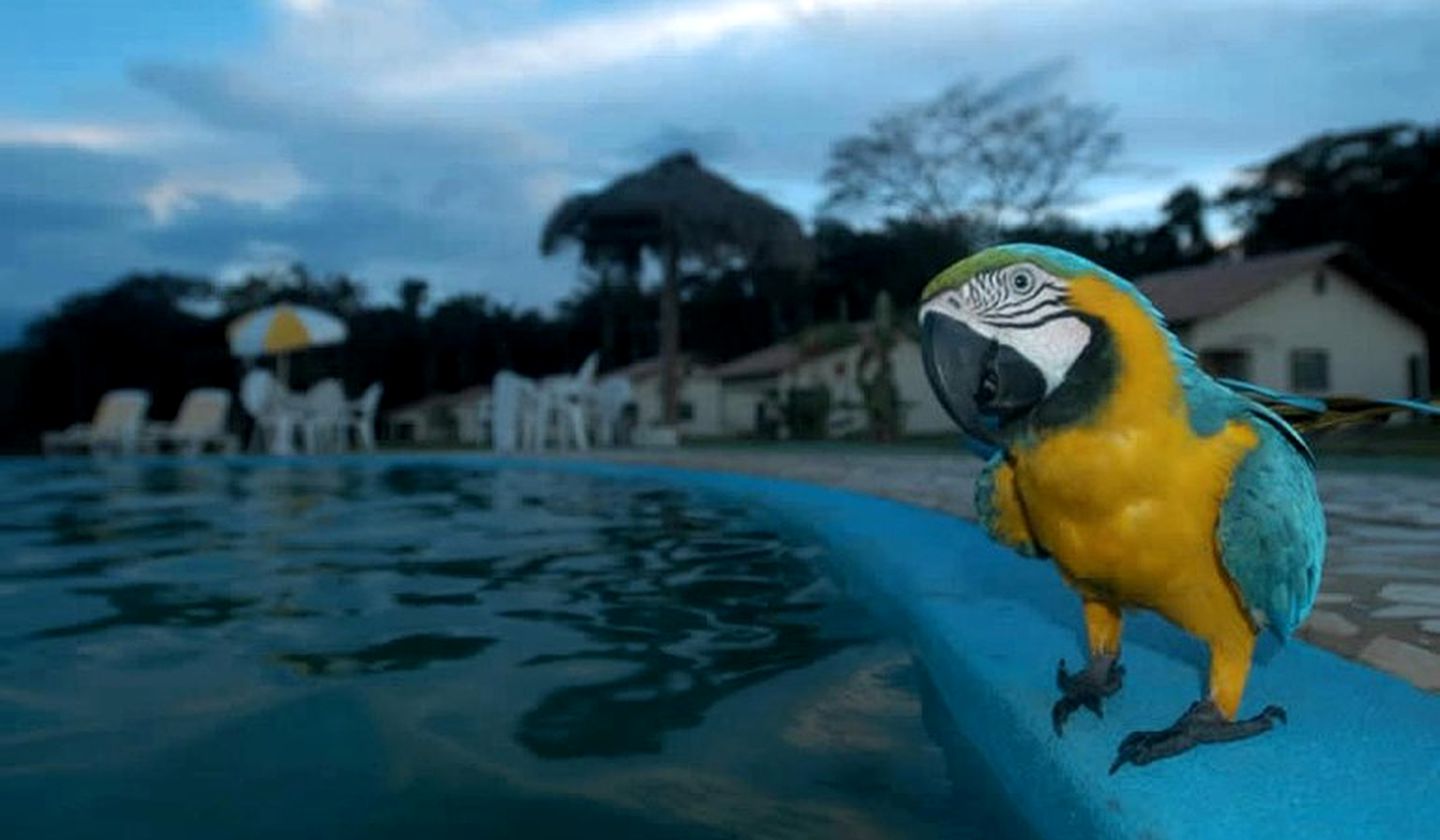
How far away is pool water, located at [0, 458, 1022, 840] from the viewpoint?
214 centimetres

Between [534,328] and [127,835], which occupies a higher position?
[534,328]

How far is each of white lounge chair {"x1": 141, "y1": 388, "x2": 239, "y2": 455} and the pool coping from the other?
16.7 metres

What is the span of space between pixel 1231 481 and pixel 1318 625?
1323 millimetres

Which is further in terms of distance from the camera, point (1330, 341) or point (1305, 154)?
point (1305, 154)

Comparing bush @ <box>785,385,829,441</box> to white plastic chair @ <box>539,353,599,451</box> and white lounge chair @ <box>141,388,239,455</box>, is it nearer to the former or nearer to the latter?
white plastic chair @ <box>539,353,599,451</box>

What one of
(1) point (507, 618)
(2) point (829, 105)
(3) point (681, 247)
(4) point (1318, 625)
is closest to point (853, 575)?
(1) point (507, 618)

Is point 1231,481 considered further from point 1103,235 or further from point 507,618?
point 1103,235

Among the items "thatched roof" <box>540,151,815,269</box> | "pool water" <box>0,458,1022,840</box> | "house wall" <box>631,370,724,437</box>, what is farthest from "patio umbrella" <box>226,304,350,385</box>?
"house wall" <box>631,370,724,437</box>

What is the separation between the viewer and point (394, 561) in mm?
5562

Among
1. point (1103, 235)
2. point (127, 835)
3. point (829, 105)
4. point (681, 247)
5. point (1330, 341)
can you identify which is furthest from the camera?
point (1103, 235)

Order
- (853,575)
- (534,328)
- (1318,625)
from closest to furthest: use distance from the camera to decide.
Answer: (1318,625), (853,575), (534,328)

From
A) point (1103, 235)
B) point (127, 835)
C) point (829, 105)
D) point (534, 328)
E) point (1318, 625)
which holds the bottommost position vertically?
point (127, 835)

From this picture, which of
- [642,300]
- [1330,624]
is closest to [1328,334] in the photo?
[642,300]

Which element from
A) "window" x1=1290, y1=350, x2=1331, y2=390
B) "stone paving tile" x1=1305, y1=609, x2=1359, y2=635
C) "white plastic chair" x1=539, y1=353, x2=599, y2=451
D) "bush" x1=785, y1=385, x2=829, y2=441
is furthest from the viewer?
"window" x1=1290, y1=350, x2=1331, y2=390
